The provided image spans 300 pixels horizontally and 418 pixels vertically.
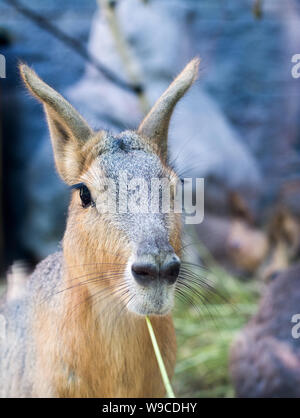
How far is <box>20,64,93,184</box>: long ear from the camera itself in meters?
2.20

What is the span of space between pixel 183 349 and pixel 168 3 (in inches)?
109

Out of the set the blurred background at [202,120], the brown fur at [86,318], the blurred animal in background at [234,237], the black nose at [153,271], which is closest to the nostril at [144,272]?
the black nose at [153,271]

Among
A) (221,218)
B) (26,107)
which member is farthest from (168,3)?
(221,218)

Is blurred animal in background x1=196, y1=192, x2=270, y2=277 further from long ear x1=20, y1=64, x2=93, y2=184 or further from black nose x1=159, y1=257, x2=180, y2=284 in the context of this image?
black nose x1=159, y1=257, x2=180, y2=284

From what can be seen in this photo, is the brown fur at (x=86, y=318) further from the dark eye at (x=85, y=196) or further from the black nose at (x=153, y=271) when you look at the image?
the black nose at (x=153, y=271)

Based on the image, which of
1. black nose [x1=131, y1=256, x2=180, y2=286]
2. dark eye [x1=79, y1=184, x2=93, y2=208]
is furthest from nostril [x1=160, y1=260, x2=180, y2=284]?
dark eye [x1=79, y1=184, x2=93, y2=208]

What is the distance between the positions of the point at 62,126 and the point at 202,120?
2.87m

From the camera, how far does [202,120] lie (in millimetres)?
5055

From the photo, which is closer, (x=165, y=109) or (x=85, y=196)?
(x=85, y=196)

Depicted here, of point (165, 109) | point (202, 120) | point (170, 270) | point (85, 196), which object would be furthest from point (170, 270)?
point (202, 120)

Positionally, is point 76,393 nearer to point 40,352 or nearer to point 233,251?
point 40,352

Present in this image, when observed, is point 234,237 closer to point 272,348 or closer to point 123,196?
point 272,348

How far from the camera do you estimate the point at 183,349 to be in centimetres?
413
